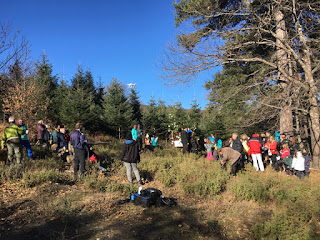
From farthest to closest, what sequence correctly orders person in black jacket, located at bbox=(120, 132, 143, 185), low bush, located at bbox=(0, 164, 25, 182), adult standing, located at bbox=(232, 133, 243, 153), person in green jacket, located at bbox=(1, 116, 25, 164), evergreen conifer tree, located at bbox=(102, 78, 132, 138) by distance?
evergreen conifer tree, located at bbox=(102, 78, 132, 138) < adult standing, located at bbox=(232, 133, 243, 153) < person in green jacket, located at bbox=(1, 116, 25, 164) < person in black jacket, located at bbox=(120, 132, 143, 185) < low bush, located at bbox=(0, 164, 25, 182)

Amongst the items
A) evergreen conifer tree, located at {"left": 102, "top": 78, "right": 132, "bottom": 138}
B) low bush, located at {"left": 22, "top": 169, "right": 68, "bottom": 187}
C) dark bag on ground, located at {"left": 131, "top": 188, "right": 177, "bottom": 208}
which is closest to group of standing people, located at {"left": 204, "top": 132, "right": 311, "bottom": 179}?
dark bag on ground, located at {"left": 131, "top": 188, "right": 177, "bottom": 208}

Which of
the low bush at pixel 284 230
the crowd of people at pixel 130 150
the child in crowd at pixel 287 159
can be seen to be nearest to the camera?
the low bush at pixel 284 230

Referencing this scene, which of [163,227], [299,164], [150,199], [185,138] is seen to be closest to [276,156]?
[299,164]

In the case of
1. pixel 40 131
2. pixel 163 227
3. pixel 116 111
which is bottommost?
pixel 163 227

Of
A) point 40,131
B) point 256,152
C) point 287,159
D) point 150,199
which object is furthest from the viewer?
point 40,131

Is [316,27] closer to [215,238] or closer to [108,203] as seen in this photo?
[215,238]

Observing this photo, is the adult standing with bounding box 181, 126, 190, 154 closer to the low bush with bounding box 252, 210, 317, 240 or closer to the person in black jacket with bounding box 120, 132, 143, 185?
the person in black jacket with bounding box 120, 132, 143, 185

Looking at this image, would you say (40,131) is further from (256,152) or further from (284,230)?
(284,230)

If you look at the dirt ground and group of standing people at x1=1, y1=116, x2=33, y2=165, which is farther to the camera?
group of standing people at x1=1, y1=116, x2=33, y2=165

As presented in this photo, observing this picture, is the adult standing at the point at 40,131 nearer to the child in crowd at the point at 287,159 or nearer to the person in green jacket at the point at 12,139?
the person in green jacket at the point at 12,139

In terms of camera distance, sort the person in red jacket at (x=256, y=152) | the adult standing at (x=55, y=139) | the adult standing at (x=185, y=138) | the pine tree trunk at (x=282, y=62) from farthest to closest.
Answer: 1. the adult standing at (x=185, y=138)
2. the adult standing at (x=55, y=139)
3. the pine tree trunk at (x=282, y=62)
4. the person in red jacket at (x=256, y=152)

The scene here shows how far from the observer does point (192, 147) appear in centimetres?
1261

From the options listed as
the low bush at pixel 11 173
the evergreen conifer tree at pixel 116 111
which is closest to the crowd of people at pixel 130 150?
the low bush at pixel 11 173

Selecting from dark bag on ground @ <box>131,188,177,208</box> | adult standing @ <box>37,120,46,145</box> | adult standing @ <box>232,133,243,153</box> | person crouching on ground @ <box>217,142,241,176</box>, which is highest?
adult standing @ <box>37,120,46,145</box>
